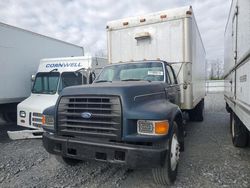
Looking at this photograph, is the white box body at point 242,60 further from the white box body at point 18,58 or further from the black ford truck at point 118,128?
the white box body at point 18,58

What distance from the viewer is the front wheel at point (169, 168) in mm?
3436

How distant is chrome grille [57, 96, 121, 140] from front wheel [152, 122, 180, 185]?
2.80 feet

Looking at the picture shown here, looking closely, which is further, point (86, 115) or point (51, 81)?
point (51, 81)

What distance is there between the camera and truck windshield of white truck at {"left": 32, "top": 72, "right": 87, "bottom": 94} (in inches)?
295

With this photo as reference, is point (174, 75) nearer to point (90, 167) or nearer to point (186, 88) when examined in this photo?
point (186, 88)

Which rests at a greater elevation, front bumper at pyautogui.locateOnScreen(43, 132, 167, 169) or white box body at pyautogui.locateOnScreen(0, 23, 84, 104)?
white box body at pyautogui.locateOnScreen(0, 23, 84, 104)

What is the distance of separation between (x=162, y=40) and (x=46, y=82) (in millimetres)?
4236

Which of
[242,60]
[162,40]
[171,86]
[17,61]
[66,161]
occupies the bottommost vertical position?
[66,161]

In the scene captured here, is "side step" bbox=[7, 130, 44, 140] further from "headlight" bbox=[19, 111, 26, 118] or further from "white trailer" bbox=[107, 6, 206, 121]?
"white trailer" bbox=[107, 6, 206, 121]

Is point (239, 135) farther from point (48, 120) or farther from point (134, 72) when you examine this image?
point (48, 120)

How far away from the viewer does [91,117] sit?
3.44m

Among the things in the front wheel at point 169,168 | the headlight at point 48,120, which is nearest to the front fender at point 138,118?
the front wheel at point 169,168

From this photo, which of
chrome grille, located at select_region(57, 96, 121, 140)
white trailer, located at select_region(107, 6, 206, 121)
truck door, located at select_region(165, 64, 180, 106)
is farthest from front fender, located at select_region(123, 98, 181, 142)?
white trailer, located at select_region(107, 6, 206, 121)

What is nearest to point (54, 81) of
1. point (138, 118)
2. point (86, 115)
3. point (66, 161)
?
point (66, 161)
